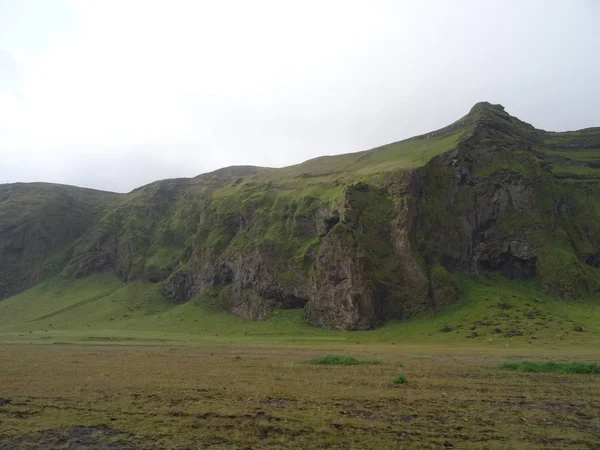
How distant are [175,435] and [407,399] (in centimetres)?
1046

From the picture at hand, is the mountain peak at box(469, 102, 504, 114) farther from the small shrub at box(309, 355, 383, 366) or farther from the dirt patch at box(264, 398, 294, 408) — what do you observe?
the dirt patch at box(264, 398, 294, 408)

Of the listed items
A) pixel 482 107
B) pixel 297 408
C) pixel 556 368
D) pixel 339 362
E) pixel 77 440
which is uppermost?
pixel 482 107

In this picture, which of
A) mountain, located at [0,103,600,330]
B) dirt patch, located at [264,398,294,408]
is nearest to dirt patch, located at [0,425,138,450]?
dirt patch, located at [264,398,294,408]

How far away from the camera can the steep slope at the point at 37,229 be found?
144125mm

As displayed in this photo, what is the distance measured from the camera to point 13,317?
112562mm

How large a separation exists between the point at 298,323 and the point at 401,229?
24599mm

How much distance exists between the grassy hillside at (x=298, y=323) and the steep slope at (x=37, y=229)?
29.0 m

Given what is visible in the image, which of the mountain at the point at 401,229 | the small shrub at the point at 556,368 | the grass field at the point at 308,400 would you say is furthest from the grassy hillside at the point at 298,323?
the small shrub at the point at 556,368

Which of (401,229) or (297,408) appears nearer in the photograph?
(297,408)

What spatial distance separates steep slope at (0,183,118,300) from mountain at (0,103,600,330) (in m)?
38.7

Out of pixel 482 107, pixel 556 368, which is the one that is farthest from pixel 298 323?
pixel 482 107

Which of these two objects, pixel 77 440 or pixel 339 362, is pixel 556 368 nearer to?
pixel 339 362

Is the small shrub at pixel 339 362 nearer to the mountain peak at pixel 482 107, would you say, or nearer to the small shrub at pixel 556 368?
the small shrub at pixel 556 368

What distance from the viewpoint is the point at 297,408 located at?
1889 centimetres
